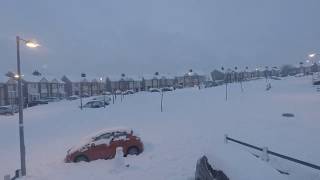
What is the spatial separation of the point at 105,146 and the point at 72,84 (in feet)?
280

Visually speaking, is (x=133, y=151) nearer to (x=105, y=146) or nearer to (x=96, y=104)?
(x=105, y=146)

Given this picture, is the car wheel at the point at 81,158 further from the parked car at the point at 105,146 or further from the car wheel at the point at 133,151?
the car wheel at the point at 133,151

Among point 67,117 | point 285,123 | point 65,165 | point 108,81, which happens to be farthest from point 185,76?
point 65,165

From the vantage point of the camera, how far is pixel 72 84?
334 ft

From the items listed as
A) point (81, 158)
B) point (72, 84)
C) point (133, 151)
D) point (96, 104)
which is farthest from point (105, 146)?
point (72, 84)

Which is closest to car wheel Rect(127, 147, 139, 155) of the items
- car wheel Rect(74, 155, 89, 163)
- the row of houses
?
car wheel Rect(74, 155, 89, 163)

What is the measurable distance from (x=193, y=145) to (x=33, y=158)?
8.91 m

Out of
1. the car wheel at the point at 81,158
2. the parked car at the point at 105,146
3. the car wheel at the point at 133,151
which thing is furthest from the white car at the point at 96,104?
the car wheel at the point at 81,158

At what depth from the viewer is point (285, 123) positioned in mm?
25859

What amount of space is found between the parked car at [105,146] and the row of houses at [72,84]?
44.3 metres

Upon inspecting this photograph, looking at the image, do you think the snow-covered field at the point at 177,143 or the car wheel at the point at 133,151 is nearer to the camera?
the snow-covered field at the point at 177,143

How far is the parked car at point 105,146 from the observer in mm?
18531

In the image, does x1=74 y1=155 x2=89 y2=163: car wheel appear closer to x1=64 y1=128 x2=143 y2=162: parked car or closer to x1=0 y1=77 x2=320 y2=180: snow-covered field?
x1=64 y1=128 x2=143 y2=162: parked car

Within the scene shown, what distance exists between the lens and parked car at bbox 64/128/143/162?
60.8ft
